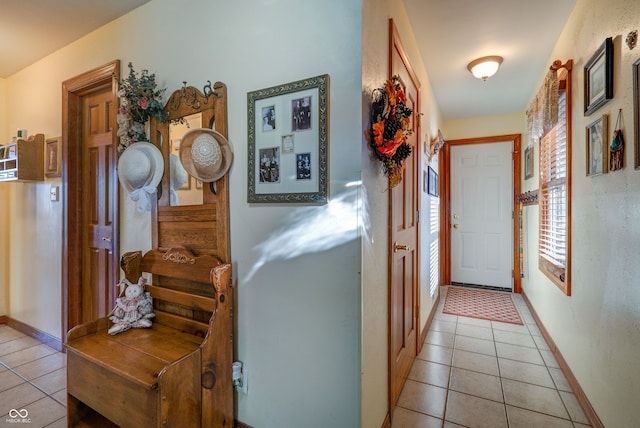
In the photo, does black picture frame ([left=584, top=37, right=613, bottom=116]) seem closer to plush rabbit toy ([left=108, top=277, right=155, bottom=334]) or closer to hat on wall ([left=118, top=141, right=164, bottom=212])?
hat on wall ([left=118, top=141, right=164, bottom=212])

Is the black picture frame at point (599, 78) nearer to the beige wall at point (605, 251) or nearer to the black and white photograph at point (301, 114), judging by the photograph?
the beige wall at point (605, 251)

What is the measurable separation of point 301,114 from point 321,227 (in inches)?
20.5

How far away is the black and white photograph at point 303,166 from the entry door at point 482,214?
12.6ft

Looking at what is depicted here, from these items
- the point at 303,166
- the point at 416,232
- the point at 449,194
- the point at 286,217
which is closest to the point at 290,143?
the point at 303,166

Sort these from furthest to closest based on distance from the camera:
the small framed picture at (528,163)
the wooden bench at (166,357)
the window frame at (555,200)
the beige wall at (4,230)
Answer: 1. the small framed picture at (528,163)
2. the beige wall at (4,230)
3. the window frame at (555,200)
4. the wooden bench at (166,357)

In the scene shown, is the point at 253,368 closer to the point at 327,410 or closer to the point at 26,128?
the point at 327,410

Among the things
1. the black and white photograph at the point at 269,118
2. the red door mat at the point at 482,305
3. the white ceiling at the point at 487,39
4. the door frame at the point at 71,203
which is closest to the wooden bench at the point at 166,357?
the black and white photograph at the point at 269,118

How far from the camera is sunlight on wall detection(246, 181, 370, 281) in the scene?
126cm

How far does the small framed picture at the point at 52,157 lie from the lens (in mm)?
2523

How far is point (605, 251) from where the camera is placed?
5.15ft

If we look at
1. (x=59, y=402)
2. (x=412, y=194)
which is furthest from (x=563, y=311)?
(x=59, y=402)

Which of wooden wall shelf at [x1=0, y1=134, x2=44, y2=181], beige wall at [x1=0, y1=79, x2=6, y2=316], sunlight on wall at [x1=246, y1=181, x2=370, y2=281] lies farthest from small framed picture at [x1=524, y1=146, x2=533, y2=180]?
beige wall at [x1=0, y1=79, x2=6, y2=316]

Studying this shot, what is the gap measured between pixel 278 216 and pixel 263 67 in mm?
737

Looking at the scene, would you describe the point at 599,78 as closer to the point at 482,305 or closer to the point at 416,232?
the point at 416,232
